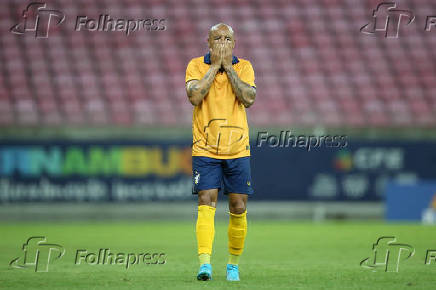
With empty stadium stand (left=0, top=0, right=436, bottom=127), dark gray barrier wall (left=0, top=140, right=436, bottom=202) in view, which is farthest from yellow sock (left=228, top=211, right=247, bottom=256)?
empty stadium stand (left=0, top=0, right=436, bottom=127)

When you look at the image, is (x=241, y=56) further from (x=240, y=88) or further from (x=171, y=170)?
(x=240, y=88)

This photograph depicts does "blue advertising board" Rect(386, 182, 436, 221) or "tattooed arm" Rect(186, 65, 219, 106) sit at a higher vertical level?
"tattooed arm" Rect(186, 65, 219, 106)

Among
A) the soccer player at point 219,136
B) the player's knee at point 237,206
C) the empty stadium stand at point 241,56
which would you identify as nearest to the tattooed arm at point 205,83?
the soccer player at point 219,136

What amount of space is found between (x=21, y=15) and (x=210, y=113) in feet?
43.7

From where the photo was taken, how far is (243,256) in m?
9.45

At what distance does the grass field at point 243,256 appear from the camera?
22.2 feet

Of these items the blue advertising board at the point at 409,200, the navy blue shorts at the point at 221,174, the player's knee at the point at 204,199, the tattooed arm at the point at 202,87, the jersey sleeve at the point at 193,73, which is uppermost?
the jersey sleeve at the point at 193,73

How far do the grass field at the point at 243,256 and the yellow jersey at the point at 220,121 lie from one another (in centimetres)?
104

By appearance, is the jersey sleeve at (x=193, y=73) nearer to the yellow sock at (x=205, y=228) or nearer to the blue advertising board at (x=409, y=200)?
the yellow sock at (x=205, y=228)

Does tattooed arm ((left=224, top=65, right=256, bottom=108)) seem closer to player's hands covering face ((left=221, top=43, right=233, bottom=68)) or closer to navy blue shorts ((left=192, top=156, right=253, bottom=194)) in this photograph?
player's hands covering face ((left=221, top=43, right=233, bottom=68))

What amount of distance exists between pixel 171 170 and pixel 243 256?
6.05 metres

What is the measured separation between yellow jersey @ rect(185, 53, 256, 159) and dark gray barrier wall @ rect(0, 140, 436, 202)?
8.33 meters

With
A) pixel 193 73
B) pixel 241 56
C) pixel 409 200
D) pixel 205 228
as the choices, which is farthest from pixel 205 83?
pixel 241 56

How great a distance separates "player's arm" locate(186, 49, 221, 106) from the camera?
6844 millimetres
